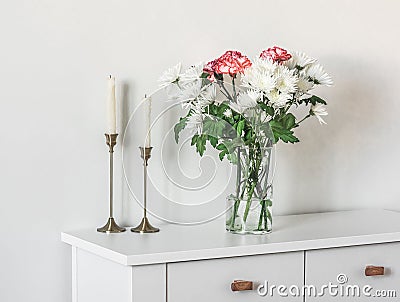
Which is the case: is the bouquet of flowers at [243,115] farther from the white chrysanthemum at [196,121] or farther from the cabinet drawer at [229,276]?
the cabinet drawer at [229,276]

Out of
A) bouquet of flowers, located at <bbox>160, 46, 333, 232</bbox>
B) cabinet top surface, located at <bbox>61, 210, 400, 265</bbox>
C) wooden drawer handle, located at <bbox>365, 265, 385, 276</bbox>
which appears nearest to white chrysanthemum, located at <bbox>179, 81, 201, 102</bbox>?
bouquet of flowers, located at <bbox>160, 46, 333, 232</bbox>

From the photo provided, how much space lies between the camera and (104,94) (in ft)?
8.10

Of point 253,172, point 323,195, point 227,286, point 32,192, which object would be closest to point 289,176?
point 323,195

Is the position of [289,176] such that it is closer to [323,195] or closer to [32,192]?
[323,195]

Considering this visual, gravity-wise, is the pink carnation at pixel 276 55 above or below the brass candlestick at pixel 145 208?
above

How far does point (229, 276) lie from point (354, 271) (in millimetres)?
417

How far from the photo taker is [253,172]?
7.89ft

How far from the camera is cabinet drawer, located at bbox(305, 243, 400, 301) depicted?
2361mm

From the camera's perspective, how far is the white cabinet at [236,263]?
2.13 metres

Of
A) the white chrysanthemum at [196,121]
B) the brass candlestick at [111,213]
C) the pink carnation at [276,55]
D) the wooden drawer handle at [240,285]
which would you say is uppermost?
the pink carnation at [276,55]

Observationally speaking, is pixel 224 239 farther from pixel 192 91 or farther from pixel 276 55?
pixel 276 55

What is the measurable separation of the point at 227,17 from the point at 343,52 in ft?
1.51

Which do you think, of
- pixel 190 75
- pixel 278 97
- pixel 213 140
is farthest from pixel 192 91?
pixel 278 97

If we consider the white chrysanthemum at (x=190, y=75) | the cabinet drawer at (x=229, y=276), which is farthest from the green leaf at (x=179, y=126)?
the cabinet drawer at (x=229, y=276)
